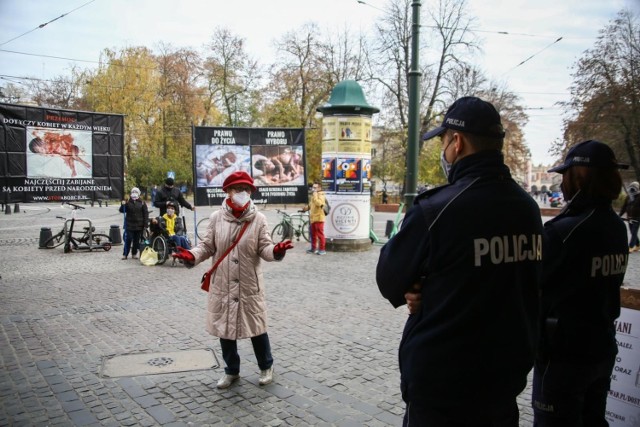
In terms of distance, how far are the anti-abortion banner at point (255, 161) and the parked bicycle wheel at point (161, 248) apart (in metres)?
1.50

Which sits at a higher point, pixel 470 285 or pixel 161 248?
pixel 470 285

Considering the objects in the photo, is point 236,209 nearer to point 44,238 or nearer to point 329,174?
point 329,174

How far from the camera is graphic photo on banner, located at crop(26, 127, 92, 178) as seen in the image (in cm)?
882

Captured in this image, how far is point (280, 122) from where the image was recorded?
37.2 metres

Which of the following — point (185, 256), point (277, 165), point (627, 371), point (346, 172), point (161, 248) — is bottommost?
point (161, 248)

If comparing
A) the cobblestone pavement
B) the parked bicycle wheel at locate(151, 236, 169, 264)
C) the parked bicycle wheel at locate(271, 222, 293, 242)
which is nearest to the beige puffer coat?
the cobblestone pavement

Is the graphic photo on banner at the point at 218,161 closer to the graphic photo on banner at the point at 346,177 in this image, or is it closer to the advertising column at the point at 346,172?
the advertising column at the point at 346,172

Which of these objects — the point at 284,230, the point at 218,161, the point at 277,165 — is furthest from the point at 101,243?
the point at 277,165

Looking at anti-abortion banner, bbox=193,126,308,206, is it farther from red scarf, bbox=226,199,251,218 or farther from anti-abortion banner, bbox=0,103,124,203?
red scarf, bbox=226,199,251,218

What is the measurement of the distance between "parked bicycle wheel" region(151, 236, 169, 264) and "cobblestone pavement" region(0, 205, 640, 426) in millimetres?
1326

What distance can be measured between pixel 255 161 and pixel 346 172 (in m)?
2.52

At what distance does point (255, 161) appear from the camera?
13242 millimetres

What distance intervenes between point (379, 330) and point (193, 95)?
42.5m

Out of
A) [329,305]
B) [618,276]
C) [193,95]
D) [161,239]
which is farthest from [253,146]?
[193,95]
